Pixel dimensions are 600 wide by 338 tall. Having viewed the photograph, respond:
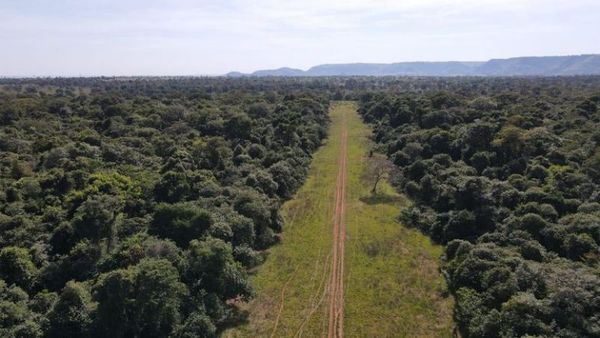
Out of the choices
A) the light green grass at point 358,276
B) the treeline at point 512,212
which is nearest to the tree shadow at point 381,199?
the light green grass at point 358,276

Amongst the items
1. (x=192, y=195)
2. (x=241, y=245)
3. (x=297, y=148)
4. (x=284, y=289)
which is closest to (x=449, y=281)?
(x=284, y=289)

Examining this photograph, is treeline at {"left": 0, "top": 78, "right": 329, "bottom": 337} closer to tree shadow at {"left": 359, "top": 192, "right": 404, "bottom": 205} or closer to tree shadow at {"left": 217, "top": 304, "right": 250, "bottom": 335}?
tree shadow at {"left": 217, "top": 304, "right": 250, "bottom": 335}

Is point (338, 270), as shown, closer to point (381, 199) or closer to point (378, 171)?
point (381, 199)

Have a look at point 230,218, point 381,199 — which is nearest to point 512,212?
point 381,199

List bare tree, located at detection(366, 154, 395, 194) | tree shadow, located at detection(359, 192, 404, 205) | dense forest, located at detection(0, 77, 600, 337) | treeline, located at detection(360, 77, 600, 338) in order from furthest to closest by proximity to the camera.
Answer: bare tree, located at detection(366, 154, 395, 194)
tree shadow, located at detection(359, 192, 404, 205)
dense forest, located at detection(0, 77, 600, 337)
treeline, located at detection(360, 77, 600, 338)

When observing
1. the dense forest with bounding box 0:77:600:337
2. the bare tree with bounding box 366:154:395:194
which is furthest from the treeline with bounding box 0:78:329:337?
the bare tree with bounding box 366:154:395:194

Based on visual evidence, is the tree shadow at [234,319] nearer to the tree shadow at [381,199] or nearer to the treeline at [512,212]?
the treeline at [512,212]
